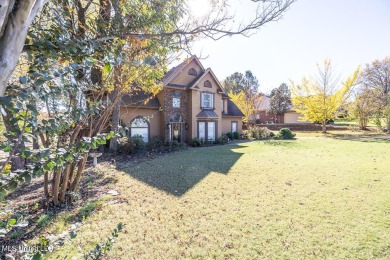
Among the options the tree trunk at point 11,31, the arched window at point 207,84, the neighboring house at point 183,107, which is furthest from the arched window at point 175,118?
the tree trunk at point 11,31

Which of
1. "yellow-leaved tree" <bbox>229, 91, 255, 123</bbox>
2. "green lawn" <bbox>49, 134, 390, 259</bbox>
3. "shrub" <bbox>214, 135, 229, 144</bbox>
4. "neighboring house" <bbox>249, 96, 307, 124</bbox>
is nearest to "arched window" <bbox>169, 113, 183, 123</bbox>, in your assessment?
"shrub" <bbox>214, 135, 229, 144</bbox>

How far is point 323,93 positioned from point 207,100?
1635cm

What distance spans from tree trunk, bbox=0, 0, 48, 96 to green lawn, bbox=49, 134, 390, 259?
3.13m

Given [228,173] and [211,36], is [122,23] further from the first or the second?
[228,173]

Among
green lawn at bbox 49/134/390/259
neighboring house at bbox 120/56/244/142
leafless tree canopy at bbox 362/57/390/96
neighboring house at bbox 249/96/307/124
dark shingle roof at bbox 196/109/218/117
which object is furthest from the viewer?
neighboring house at bbox 249/96/307/124

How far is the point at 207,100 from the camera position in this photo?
19.4 meters

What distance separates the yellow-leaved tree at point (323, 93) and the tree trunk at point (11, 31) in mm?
28696

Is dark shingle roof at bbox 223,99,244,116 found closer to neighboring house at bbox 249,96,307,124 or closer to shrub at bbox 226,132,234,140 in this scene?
shrub at bbox 226,132,234,140

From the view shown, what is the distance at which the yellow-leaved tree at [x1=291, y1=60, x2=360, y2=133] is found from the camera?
79.4ft

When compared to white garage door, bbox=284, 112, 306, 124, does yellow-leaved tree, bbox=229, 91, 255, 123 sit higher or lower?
higher

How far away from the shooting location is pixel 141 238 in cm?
385

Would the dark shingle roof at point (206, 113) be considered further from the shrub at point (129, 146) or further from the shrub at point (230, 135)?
the shrub at point (129, 146)

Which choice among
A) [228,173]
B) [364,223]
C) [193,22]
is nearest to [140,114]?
[228,173]

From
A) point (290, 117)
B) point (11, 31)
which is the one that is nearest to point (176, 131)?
point (11, 31)
